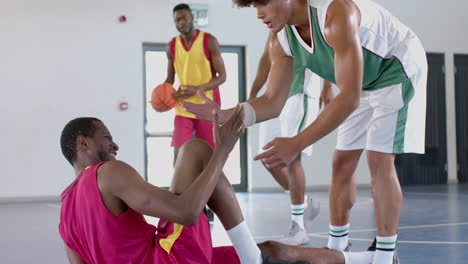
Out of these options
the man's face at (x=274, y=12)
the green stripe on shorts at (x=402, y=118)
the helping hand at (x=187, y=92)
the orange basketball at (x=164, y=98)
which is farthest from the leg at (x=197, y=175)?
the orange basketball at (x=164, y=98)

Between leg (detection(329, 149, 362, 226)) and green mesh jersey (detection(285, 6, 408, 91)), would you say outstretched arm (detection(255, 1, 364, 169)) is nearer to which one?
green mesh jersey (detection(285, 6, 408, 91))

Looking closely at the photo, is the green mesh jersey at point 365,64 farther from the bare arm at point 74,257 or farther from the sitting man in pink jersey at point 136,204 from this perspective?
the bare arm at point 74,257

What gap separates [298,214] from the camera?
12.7 ft

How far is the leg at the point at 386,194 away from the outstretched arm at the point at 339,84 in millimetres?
611

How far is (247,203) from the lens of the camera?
6.55 metres

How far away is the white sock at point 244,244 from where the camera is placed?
2.29 meters

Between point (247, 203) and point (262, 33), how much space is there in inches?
112

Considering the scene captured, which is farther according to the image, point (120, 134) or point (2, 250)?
point (120, 134)

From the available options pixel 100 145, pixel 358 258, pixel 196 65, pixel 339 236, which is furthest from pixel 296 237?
pixel 196 65

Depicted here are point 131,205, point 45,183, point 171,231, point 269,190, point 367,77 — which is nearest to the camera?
point 131,205

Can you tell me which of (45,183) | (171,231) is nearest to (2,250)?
(171,231)

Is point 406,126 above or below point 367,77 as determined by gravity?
below

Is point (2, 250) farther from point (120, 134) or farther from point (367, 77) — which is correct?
point (120, 134)

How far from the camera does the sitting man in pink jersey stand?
1.89 m
